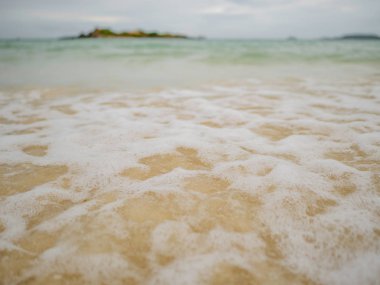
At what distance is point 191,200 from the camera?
1.46 meters

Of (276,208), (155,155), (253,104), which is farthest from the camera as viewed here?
(253,104)

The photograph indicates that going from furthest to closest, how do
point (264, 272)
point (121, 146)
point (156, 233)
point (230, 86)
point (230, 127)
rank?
1. point (230, 86)
2. point (230, 127)
3. point (121, 146)
4. point (156, 233)
5. point (264, 272)

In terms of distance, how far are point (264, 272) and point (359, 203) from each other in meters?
0.75

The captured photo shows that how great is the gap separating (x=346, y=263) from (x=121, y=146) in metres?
1.71

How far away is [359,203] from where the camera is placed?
1.42 m

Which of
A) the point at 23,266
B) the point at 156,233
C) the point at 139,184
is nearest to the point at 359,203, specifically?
the point at 156,233

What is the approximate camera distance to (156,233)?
1.24 m

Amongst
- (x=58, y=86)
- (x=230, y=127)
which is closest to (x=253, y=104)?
(x=230, y=127)

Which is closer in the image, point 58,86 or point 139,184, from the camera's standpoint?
point 139,184

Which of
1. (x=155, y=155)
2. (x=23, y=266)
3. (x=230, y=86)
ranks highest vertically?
(x=230, y=86)

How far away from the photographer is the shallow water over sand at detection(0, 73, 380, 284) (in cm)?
107

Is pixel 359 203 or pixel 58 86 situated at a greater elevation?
pixel 58 86

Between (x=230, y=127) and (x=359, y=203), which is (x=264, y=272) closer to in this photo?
(x=359, y=203)

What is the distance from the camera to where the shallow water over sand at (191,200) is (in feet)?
3.50
